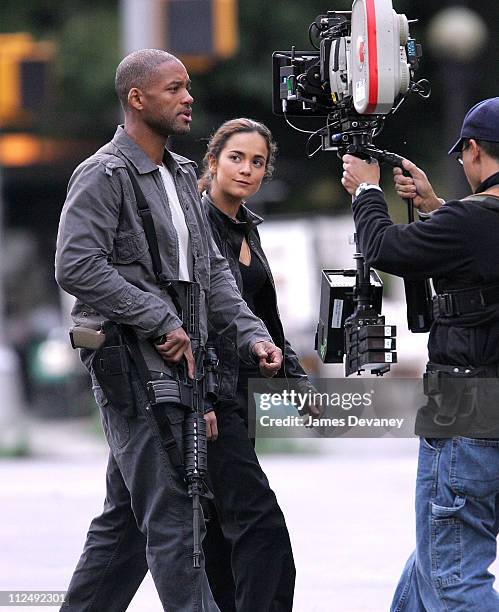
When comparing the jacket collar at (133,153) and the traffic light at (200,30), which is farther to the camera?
the traffic light at (200,30)

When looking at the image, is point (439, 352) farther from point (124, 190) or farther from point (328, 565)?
point (328, 565)

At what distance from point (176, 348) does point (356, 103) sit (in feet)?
3.38

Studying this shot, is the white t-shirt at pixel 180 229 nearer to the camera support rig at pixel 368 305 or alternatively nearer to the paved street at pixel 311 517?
the camera support rig at pixel 368 305

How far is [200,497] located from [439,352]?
91 centimetres

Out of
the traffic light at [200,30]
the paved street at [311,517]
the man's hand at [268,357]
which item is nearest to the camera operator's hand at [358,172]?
the man's hand at [268,357]

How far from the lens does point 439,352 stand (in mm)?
4938

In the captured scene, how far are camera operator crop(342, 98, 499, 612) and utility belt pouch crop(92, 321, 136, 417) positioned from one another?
2.85 feet

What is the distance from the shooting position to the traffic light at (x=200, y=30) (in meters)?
12.2

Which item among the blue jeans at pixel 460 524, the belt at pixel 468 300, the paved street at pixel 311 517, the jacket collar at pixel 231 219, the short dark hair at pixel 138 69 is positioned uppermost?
the short dark hair at pixel 138 69

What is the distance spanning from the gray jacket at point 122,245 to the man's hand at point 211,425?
0.86 feet

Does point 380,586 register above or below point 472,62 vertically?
below

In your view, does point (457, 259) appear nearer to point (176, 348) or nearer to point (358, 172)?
point (358, 172)

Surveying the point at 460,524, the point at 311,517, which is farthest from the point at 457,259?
the point at 311,517

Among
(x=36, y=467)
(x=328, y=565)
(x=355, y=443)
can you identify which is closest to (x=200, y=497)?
(x=328, y=565)
